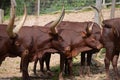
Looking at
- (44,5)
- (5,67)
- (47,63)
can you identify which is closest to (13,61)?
(5,67)

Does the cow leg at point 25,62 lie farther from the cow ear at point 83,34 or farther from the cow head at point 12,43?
the cow ear at point 83,34

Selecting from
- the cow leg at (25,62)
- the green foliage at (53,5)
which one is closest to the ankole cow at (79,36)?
the cow leg at (25,62)

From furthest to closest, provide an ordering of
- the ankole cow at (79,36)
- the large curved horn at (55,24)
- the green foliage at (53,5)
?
the green foliage at (53,5), the ankole cow at (79,36), the large curved horn at (55,24)

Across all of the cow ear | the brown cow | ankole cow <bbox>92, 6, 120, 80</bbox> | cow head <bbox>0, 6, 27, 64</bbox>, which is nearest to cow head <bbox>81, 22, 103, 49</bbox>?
the cow ear

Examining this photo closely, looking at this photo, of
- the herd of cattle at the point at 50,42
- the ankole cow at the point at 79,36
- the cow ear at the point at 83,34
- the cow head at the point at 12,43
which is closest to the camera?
the cow head at the point at 12,43

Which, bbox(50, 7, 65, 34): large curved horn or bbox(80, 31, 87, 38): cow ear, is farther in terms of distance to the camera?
bbox(80, 31, 87, 38): cow ear

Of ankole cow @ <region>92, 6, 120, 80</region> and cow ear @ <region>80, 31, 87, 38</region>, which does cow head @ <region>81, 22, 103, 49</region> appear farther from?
ankole cow @ <region>92, 6, 120, 80</region>

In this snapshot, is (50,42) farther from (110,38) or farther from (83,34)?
(110,38)

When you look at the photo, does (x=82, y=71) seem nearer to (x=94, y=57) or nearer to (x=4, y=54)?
(x=94, y=57)

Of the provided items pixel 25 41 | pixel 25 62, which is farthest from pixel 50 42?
pixel 25 62

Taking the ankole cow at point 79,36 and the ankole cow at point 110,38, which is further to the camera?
the ankole cow at point 79,36

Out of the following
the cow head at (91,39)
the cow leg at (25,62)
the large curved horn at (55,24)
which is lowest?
the cow leg at (25,62)

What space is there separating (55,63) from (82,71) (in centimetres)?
151

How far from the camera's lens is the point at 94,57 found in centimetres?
1321
